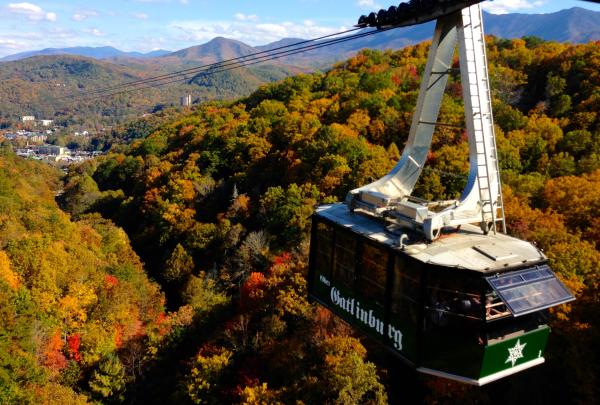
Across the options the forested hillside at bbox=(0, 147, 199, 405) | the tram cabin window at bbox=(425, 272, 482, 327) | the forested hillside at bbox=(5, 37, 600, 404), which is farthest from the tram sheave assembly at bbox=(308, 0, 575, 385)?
the forested hillside at bbox=(0, 147, 199, 405)

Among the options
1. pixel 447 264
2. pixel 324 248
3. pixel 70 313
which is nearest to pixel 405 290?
pixel 447 264

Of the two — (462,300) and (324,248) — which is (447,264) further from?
(324,248)

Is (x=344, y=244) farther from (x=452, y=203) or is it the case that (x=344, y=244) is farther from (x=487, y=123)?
(x=487, y=123)

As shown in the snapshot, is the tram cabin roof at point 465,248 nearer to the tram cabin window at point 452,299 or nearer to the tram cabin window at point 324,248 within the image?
the tram cabin window at point 452,299

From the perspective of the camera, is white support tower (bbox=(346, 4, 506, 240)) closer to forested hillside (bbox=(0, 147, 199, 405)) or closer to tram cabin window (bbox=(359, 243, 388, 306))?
tram cabin window (bbox=(359, 243, 388, 306))

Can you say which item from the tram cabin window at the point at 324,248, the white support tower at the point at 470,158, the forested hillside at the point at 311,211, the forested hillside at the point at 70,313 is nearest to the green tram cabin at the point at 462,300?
the white support tower at the point at 470,158
